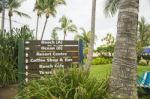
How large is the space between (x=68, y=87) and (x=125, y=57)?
4.15 ft

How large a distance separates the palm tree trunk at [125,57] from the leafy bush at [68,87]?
10.8 inches

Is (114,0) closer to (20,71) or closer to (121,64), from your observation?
(20,71)

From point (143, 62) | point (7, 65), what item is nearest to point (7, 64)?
point (7, 65)

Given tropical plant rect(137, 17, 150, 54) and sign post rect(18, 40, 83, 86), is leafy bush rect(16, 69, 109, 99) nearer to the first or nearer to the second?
sign post rect(18, 40, 83, 86)

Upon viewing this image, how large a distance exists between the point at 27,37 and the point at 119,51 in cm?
847

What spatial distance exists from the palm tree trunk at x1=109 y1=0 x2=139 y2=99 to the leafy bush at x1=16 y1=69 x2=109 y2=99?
27cm

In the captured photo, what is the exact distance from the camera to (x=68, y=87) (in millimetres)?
7633

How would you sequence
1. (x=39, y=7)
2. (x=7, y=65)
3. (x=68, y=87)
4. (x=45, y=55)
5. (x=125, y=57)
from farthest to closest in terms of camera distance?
(x=39, y=7) < (x=7, y=65) < (x=45, y=55) < (x=68, y=87) < (x=125, y=57)

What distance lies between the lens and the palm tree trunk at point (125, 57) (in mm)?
7480

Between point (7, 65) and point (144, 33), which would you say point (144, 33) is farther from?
point (7, 65)

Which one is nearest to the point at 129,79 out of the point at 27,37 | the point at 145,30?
the point at 27,37

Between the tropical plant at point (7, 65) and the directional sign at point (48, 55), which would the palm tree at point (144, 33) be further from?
the directional sign at point (48, 55)

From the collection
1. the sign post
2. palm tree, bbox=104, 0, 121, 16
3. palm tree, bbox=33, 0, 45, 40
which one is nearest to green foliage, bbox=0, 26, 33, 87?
the sign post

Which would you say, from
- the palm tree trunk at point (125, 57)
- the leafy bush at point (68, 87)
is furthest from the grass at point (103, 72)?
the palm tree trunk at point (125, 57)
